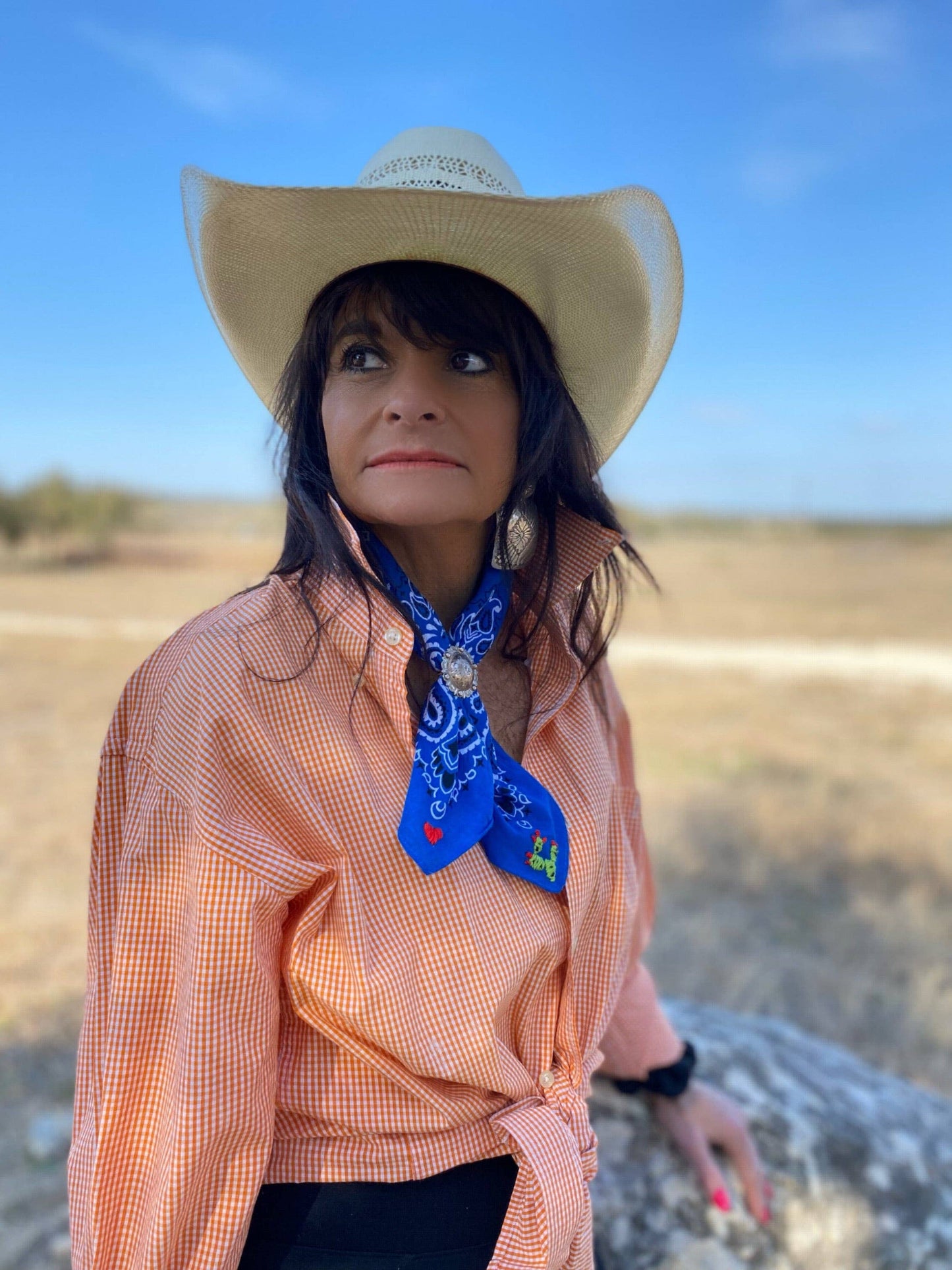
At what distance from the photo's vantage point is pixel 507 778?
53.0 inches

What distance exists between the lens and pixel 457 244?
133 cm

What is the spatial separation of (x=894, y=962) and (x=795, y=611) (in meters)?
12.7

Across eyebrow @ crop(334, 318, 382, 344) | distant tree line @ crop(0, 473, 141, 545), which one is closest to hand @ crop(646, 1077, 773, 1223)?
eyebrow @ crop(334, 318, 382, 344)

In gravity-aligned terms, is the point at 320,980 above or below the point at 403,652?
below

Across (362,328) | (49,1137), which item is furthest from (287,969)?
(49,1137)

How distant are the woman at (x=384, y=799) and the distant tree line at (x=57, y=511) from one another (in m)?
28.0

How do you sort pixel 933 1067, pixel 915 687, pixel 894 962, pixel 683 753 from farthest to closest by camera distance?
pixel 915 687 → pixel 683 753 → pixel 894 962 → pixel 933 1067

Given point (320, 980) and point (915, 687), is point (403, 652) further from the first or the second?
point (915, 687)

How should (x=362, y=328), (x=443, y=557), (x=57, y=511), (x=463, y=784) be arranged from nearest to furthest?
(x=463, y=784) < (x=362, y=328) < (x=443, y=557) < (x=57, y=511)

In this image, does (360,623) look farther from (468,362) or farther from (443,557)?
(468,362)

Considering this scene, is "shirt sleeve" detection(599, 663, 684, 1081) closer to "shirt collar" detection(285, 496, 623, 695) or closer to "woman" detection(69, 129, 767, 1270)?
"woman" detection(69, 129, 767, 1270)

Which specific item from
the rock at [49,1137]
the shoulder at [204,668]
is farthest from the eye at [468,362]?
the rock at [49,1137]

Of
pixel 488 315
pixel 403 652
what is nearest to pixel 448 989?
pixel 403 652

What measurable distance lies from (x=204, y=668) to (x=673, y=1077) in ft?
4.02
